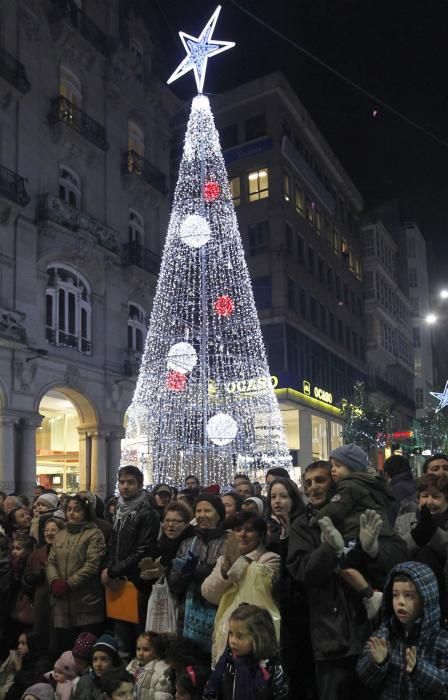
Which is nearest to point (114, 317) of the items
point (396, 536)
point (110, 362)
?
point (110, 362)

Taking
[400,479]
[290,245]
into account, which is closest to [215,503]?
[400,479]

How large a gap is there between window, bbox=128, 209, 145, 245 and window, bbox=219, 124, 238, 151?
1143 centimetres

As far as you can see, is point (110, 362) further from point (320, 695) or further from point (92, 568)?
point (320, 695)

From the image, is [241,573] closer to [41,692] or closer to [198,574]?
[198,574]

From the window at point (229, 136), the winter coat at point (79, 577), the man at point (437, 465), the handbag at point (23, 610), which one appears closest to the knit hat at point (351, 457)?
the man at point (437, 465)

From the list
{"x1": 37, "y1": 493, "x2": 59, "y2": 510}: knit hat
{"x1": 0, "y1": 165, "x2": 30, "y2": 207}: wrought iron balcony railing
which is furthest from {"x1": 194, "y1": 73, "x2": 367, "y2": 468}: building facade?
{"x1": 37, "y1": 493, "x2": 59, "y2": 510}: knit hat

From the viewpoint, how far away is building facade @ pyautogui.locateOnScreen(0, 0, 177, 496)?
65.4 ft

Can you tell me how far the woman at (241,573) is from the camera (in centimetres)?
477

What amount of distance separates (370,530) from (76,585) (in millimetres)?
3422

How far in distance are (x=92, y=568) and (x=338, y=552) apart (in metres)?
3.09

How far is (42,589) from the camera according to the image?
6.83 meters

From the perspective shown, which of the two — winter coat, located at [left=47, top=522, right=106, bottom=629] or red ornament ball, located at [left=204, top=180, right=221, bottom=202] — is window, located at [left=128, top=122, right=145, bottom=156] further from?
winter coat, located at [left=47, top=522, right=106, bottom=629]

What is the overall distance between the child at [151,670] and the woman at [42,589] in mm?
1442

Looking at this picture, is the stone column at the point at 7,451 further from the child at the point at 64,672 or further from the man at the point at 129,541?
the child at the point at 64,672
